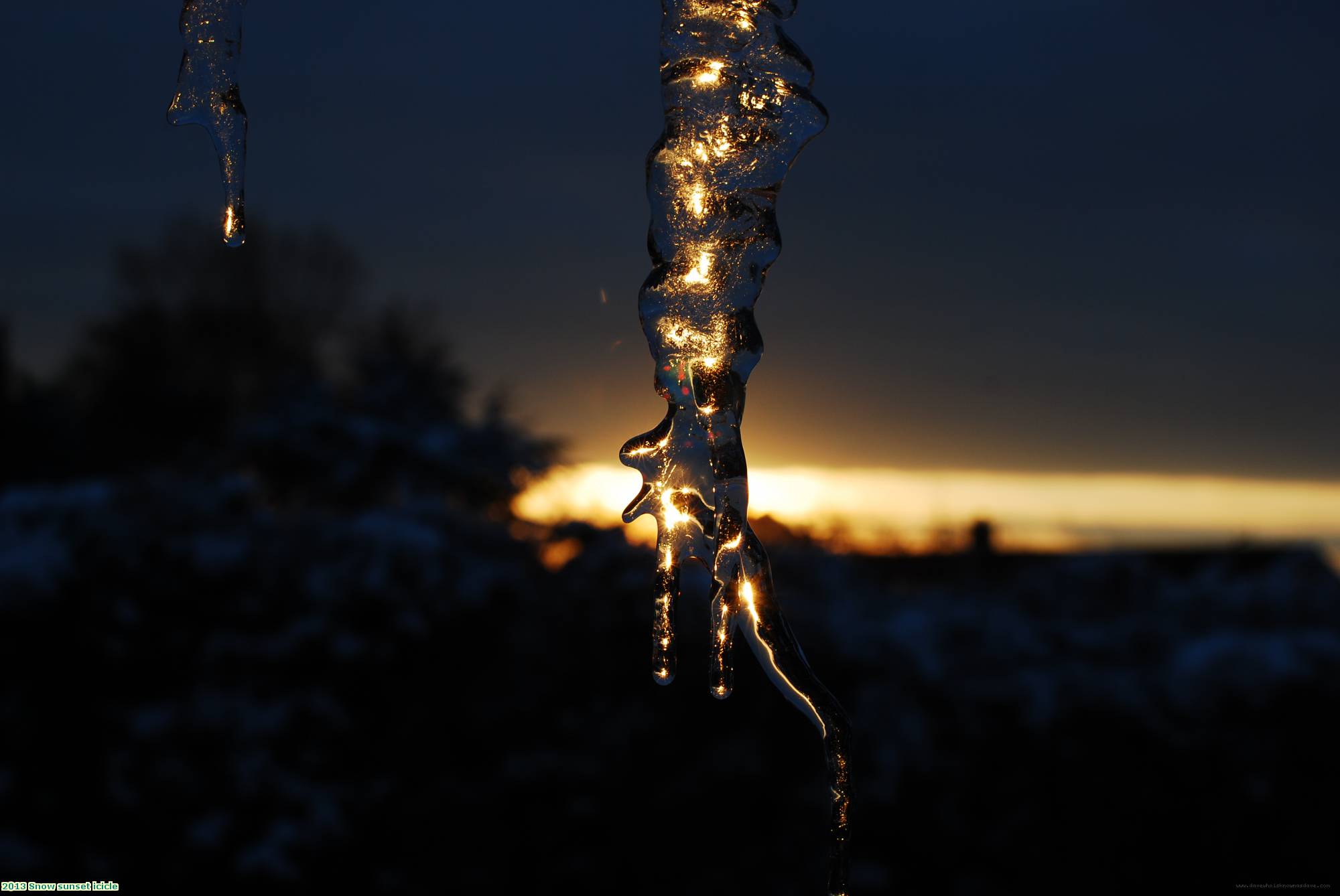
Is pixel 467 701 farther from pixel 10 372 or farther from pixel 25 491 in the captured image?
pixel 10 372

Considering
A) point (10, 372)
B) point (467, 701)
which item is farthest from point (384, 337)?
point (467, 701)

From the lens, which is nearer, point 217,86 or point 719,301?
point 719,301

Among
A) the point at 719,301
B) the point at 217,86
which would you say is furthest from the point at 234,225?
the point at 719,301

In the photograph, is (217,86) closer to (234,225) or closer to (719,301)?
(234,225)

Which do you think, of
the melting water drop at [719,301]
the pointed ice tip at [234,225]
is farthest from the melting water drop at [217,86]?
the melting water drop at [719,301]

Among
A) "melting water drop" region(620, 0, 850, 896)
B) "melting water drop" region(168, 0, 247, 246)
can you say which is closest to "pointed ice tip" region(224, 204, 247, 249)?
"melting water drop" region(168, 0, 247, 246)

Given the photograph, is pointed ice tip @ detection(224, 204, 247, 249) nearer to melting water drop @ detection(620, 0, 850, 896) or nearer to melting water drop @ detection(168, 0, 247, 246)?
melting water drop @ detection(168, 0, 247, 246)
